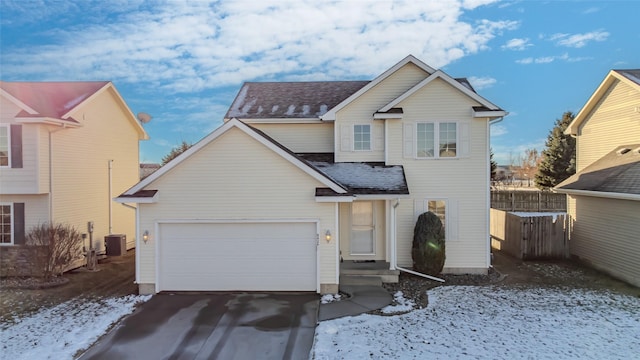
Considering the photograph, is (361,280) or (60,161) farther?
(60,161)

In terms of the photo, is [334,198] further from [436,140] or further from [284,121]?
[284,121]

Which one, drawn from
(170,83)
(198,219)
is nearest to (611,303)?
(198,219)

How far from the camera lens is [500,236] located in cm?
1638

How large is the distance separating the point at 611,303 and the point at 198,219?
37.0 ft

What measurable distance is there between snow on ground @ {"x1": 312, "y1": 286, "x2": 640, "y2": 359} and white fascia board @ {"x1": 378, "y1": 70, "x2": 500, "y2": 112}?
6056 mm

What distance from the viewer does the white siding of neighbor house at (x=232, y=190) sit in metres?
10.0

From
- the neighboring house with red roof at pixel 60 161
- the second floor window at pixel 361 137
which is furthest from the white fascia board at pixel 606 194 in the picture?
the neighboring house with red roof at pixel 60 161

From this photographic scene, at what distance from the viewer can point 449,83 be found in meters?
11.8

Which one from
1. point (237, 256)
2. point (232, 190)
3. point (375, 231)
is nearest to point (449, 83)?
point (375, 231)

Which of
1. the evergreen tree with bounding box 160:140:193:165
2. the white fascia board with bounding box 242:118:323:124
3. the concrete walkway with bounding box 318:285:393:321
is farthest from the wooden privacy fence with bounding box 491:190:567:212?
the evergreen tree with bounding box 160:140:193:165

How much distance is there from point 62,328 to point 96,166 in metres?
8.99

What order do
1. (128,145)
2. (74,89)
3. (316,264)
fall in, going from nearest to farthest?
(316,264) → (74,89) → (128,145)

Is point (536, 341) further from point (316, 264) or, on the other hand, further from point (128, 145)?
point (128, 145)

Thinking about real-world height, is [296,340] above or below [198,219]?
below
